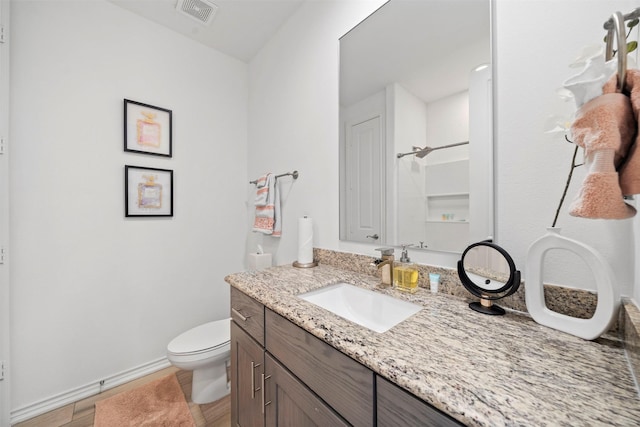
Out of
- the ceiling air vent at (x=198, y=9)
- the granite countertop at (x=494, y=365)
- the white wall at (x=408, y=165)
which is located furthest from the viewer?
the ceiling air vent at (x=198, y=9)

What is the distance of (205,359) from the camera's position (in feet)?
4.58

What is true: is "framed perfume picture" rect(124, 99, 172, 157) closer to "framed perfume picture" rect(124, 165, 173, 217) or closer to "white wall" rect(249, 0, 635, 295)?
"framed perfume picture" rect(124, 165, 173, 217)

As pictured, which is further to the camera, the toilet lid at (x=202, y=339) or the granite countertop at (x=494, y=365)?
the toilet lid at (x=202, y=339)

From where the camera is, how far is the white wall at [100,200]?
139 centimetres

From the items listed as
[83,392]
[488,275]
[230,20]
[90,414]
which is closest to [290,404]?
[488,275]

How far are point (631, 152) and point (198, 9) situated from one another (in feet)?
7.50

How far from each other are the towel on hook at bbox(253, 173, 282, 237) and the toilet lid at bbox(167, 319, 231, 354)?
2.40 feet

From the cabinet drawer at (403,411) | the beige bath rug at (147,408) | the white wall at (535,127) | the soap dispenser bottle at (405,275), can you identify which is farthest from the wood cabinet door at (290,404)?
the beige bath rug at (147,408)

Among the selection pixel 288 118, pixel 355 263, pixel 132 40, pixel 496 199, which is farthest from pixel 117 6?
pixel 496 199

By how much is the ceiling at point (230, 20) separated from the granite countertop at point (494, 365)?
1965mm

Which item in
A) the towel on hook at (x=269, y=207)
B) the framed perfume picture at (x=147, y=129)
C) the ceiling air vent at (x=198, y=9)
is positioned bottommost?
the towel on hook at (x=269, y=207)

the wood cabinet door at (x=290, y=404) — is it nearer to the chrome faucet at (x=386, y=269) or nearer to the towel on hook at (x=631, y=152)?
the chrome faucet at (x=386, y=269)

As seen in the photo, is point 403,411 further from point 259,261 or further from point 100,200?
point 100,200

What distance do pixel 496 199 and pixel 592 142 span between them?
443 millimetres
